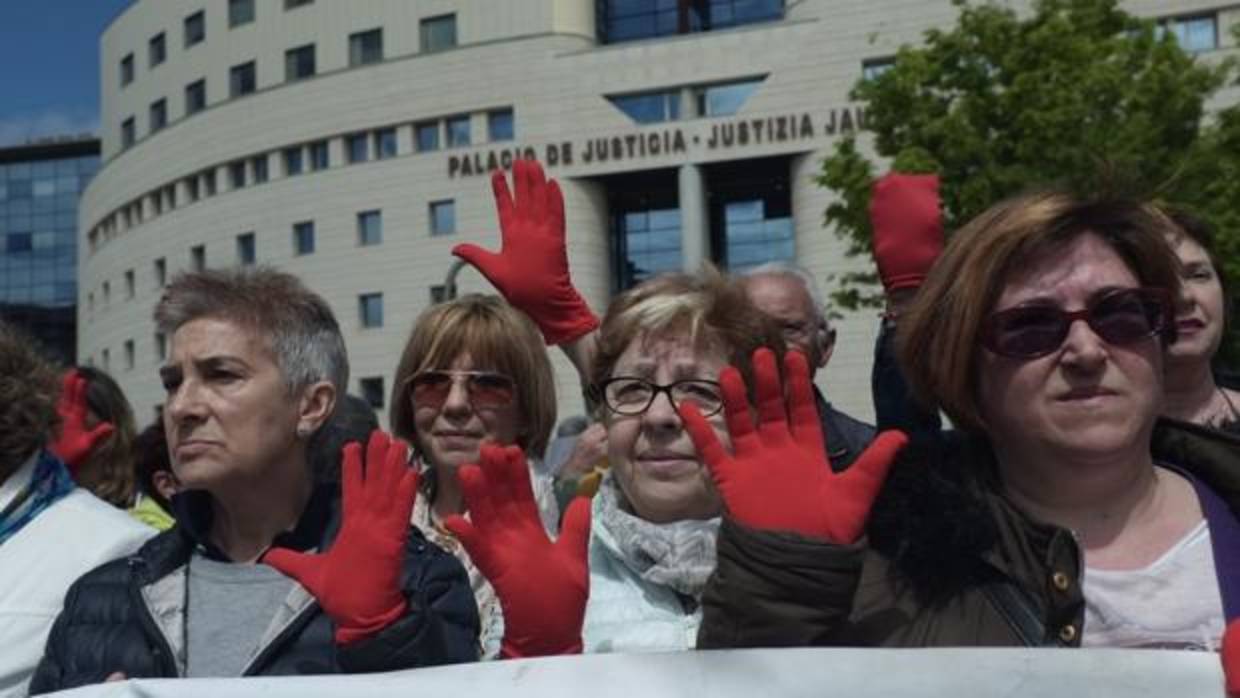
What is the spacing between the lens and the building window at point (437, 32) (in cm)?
3744

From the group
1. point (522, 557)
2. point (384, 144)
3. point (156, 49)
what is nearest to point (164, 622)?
point (522, 557)

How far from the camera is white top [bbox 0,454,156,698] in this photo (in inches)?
110

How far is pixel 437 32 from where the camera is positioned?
37594mm

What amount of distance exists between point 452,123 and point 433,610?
117ft

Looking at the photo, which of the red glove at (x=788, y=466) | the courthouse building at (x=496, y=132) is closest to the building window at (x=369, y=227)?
the courthouse building at (x=496, y=132)

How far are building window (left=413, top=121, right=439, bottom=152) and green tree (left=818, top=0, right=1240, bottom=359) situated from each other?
22.4 metres

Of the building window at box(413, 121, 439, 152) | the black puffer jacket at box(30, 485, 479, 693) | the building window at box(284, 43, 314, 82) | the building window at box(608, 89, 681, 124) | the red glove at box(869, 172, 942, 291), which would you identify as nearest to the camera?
the black puffer jacket at box(30, 485, 479, 693)

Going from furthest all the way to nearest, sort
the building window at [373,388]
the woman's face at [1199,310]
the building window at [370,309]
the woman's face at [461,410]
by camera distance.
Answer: the building window at [370,309] < the building window at [373,388] < the woman's face at [461,410] < the woman's face at [1199,310]

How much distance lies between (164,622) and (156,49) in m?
46.1

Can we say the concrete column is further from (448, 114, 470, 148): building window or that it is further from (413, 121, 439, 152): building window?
(413, 121, 439, 152): building window

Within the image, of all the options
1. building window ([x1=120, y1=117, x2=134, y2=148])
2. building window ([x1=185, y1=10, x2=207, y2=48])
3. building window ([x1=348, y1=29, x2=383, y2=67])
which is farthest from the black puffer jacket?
building window ([x1=120, y1=117, x2=134, y2=148])

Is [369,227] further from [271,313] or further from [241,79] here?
[271,313]

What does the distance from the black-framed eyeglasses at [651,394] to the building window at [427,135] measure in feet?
117

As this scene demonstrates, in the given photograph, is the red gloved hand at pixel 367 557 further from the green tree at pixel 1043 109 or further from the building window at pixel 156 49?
the building window at pixel 156 49
